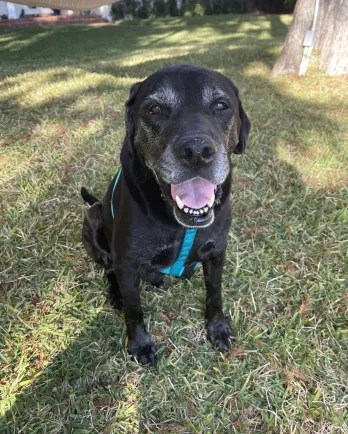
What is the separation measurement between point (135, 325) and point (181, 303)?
1.53ft

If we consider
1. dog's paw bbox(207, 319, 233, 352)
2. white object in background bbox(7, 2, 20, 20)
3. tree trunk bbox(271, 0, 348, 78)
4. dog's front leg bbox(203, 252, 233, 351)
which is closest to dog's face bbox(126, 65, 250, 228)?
dog's front leg bbox(203, 252, 233, 351)

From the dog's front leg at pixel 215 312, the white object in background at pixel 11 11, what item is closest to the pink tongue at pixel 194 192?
the dog's front leg at pixel 215 312

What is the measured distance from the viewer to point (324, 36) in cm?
600

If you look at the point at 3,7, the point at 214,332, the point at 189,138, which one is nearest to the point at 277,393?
the point at 214,332

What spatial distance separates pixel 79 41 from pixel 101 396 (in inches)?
717

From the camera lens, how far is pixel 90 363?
219 cm

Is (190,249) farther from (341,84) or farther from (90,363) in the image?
(341,84)

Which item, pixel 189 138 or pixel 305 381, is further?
pixel 305 381

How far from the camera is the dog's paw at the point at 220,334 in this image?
7.58 feet

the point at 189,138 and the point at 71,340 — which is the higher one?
the point at 189,138

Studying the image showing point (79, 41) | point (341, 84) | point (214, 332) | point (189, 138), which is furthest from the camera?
point (79, 41)

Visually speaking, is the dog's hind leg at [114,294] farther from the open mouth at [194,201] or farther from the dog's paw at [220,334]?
the open mouth at [194,201]

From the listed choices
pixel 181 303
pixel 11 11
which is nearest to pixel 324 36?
pixel 181 303

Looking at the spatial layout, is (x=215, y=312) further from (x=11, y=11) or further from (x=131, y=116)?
(x=11, y=11)
